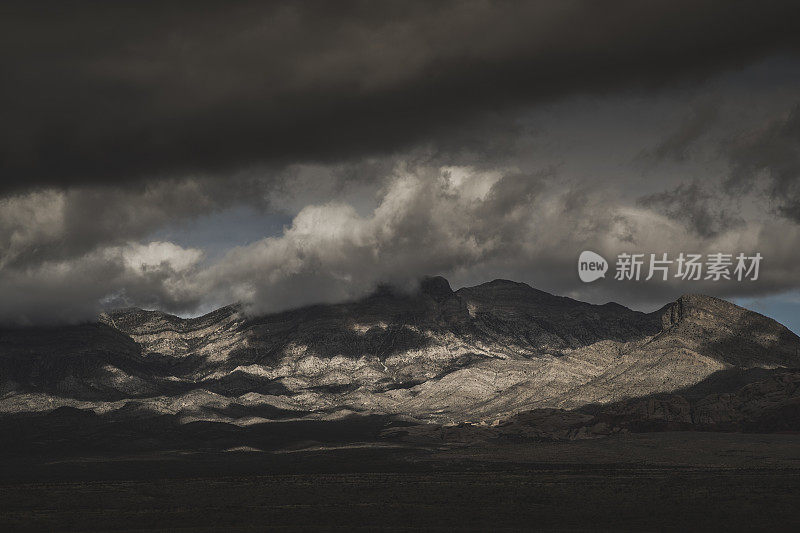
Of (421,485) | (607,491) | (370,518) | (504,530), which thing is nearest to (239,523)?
(370,518)

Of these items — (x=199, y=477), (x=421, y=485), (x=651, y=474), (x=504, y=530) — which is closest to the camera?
(x=504, y=530)

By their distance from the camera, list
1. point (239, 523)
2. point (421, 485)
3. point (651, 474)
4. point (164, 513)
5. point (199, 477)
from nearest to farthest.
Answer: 1. point (239, 523)
2. point (164, 513)
3. point (421, 485)
4. point (651, 474)
5. point (199, 477)

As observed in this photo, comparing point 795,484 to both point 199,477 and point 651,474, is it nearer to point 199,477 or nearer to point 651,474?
point 651,474

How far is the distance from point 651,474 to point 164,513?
91.8 meters

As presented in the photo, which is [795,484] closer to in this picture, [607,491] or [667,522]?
[607,491]

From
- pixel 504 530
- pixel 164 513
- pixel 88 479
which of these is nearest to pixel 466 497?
pixel 504 530

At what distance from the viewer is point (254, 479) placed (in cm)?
17388

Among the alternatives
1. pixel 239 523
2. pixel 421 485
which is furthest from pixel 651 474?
pixel 239 523

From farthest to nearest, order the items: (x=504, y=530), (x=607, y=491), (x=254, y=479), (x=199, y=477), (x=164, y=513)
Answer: (x=199, y=477)
(x=254, y=479)
(x=607, y=491)
(x=164, y=513)
(x=504, y=530)

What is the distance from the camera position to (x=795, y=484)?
13125 cm

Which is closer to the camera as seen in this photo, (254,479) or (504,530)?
(504,530)

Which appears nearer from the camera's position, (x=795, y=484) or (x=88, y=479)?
(x=795, y=484)

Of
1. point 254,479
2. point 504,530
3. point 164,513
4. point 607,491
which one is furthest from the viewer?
point 254,479

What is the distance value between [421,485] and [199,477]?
64899 millimetres
